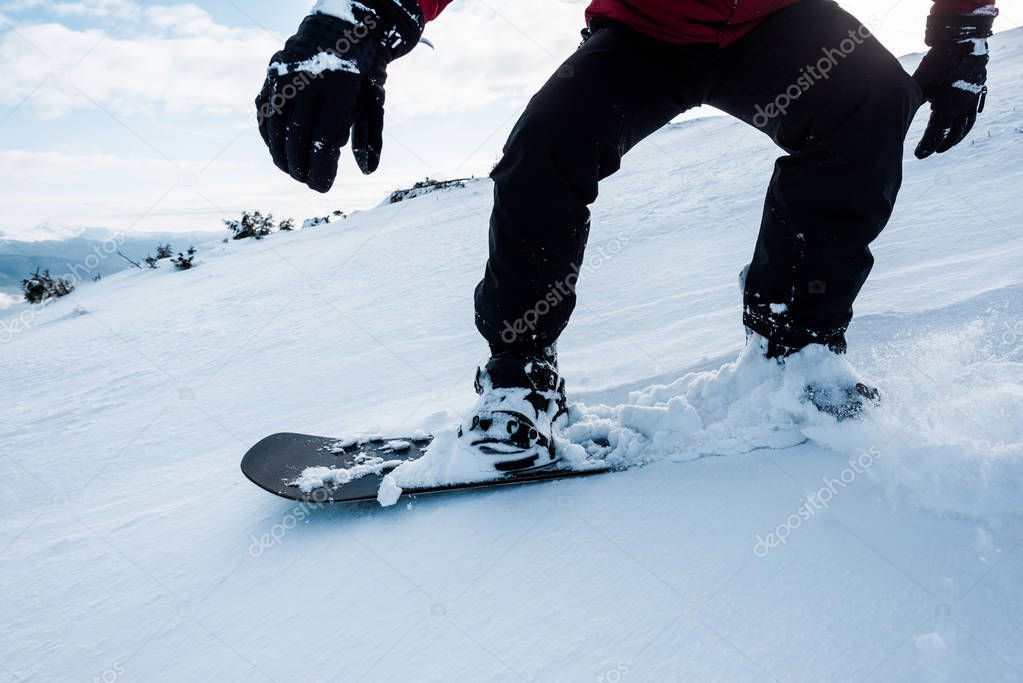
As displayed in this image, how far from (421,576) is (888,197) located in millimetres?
1041

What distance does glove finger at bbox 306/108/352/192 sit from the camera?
0.88 meters

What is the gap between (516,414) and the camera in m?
1.08

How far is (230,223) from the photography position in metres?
7.83

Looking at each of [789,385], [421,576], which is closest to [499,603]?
[421,576]

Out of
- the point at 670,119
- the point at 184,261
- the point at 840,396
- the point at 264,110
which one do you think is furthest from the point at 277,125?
the point at 184,261

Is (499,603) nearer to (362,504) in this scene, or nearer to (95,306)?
(362,504)

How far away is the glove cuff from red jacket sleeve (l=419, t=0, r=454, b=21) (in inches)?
43.2

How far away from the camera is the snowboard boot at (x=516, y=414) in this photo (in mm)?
1049

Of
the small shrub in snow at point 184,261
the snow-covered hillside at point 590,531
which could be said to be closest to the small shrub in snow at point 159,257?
the small shrub in snow at point 184,261

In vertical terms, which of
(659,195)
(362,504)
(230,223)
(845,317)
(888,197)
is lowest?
(230,223)

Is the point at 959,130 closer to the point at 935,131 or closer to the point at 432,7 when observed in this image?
the point at 935,131

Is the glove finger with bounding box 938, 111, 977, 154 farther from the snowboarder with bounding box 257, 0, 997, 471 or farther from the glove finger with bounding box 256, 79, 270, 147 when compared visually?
the glove finger with bounding box 256, 79, 270, 147

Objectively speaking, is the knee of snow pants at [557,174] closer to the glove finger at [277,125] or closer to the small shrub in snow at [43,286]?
the glove finger at [277,125]

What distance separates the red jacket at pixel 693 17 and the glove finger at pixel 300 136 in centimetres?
68
